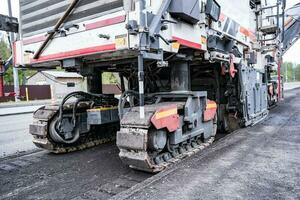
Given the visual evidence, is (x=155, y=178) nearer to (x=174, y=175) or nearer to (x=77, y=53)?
(x=174, y=175)

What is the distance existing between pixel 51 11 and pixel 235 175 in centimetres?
339

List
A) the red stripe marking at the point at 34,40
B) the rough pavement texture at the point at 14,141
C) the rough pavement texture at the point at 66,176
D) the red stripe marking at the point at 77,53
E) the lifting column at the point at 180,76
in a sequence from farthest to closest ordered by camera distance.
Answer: the rough pavement texture at the point at 14,141
the lifting column at the point at 180,76
the red stripe marking at the point at 34,40
the red stripe marking at the point at 77,53
the rough pavement texture at the point at 66,176

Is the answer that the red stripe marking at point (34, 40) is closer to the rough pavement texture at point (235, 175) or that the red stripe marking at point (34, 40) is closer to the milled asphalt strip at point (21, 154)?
the milled asphalt strip at point (21, 154)

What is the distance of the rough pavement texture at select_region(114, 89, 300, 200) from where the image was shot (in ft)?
9.70

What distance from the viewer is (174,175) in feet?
11.5

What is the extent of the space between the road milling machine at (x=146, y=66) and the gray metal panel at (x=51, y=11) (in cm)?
1

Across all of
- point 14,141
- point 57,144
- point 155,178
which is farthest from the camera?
point 14,141

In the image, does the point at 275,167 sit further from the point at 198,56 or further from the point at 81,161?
the point at 81,161

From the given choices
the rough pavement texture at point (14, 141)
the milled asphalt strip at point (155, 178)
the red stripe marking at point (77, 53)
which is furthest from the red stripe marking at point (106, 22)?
the rough pavement texture at point (14, 141)

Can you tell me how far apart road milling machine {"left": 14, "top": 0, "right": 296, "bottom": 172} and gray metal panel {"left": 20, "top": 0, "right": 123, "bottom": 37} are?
1 cm

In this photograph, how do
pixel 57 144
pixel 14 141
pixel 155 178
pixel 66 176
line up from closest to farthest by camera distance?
pixel 155 178
pixel 66 176
pixel 57 144
pixel 14 141

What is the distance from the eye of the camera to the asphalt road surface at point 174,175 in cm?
304

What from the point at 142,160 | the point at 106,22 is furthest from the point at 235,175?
the point at 106,22

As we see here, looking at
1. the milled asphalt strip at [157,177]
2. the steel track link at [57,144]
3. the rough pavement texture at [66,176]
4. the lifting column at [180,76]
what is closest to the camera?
the milled asphalt strip at [157,177]
